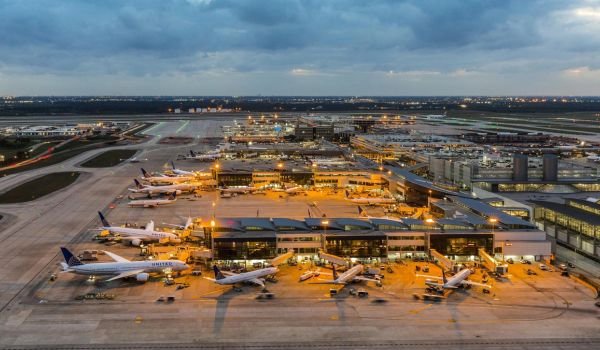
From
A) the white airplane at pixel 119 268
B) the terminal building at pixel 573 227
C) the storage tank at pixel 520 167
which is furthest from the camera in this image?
the storage tank at pixel 520 167

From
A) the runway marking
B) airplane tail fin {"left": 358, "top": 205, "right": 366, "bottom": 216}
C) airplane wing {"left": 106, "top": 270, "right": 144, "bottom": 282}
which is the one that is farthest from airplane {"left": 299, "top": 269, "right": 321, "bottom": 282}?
airplane tail fin {"left": 358, "top": 205, "right": 366, "bottom": 216}

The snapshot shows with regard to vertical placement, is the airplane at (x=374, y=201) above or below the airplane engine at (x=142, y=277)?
above

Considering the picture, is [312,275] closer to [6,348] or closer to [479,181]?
[6,348]

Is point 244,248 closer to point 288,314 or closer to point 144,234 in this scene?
point 288,314

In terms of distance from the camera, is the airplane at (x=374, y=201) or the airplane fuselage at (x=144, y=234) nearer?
the airplane fuselage at (x=144, y=234)

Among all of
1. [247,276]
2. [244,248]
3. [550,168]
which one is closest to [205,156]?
[550,168]

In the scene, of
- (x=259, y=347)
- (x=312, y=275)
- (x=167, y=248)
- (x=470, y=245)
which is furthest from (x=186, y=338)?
(x=470, y=245)

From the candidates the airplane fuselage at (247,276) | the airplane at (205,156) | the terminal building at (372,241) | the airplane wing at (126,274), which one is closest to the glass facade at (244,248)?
the terminal building at (372,241)

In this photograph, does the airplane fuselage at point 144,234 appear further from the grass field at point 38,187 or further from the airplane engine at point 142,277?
the grass field at point 38,187

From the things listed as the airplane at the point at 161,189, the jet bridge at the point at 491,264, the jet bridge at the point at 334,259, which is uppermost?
the airplane at the point at 161,189
